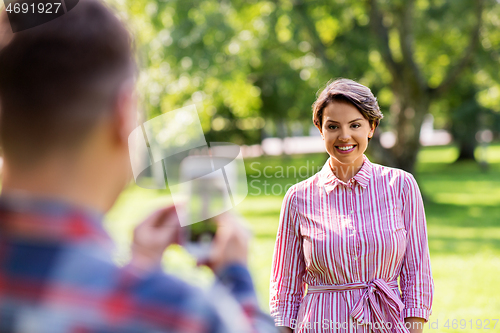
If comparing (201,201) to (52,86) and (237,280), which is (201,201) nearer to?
(237,280)

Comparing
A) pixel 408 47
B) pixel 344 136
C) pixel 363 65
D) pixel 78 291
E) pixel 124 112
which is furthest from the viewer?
pixel 408 47

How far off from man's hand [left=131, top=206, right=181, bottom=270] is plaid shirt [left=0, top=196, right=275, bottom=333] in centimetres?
17

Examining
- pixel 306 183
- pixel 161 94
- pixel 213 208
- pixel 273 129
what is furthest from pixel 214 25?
pixel 273 129

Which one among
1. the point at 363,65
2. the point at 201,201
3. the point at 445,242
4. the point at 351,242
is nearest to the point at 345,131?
the point at 351,242

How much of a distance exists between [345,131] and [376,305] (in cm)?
75

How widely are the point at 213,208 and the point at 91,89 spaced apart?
0.30 m

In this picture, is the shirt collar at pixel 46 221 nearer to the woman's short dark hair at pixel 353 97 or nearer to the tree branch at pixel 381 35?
the woman's short dark hair at pixel 353 97

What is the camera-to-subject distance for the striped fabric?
2266mm

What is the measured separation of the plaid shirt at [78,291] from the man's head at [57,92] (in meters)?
0.12

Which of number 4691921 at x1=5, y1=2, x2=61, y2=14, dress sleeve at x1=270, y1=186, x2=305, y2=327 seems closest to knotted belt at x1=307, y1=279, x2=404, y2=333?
dress sleeve at x1=270, y1=186, x2=305, y2=327

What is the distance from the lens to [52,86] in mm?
811

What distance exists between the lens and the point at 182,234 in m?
0.94

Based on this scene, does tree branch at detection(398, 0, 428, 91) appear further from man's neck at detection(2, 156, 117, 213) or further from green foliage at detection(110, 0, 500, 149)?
man's neck at detection(2, 156, 117, 213)

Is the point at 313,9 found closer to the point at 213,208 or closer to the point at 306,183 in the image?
the point at 306,183
